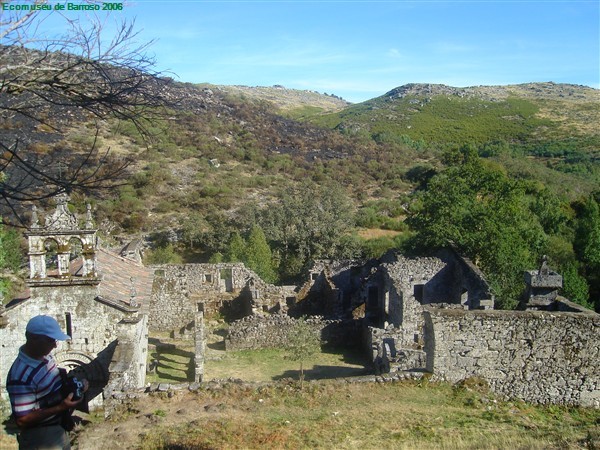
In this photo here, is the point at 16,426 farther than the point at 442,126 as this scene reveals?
No

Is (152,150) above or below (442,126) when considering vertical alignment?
below

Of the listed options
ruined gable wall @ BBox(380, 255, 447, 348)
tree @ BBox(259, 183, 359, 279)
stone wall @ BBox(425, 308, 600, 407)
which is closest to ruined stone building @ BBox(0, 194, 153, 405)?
stone wall @ BBox(425, 308, 600, 407)

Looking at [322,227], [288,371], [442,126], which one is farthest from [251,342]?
[442,126]

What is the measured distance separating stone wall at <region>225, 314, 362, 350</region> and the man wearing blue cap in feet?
A: 47.5

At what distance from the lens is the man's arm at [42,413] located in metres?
4.84

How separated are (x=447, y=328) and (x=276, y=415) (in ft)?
13.7

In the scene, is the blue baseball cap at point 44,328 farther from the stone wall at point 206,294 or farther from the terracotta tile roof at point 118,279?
the stone wall at point 206,294

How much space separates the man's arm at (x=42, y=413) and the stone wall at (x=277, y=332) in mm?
14589

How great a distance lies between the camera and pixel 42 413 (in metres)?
4.85

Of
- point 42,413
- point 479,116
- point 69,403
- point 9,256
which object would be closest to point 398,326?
point 69,403

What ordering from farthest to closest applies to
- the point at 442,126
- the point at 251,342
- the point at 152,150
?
Answer: the point at 442,126, the point at 152,150, the point at 251,342

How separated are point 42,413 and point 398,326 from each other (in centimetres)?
1471

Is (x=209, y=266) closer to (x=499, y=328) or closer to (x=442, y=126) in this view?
(x=499, y=328)

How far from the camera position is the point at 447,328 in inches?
448
